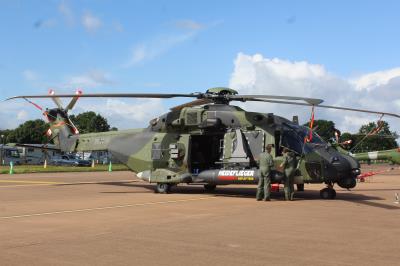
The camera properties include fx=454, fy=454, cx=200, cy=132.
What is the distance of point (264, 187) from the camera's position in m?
14.4

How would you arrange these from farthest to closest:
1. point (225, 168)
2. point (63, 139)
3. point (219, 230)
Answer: point (63, 139)
point (225, 168)
point (219, 230)

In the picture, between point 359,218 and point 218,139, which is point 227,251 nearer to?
point 359,218

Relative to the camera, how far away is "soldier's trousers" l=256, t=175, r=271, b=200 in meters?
14.3

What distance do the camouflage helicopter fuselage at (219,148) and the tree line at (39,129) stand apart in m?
94.4

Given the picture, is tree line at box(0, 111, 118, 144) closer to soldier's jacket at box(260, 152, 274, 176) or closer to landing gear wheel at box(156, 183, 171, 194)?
landing gear wheel at box(156, 183, 171, 194)

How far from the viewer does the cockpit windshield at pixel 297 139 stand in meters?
15.0

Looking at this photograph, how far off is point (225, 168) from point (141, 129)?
4780 millimetres

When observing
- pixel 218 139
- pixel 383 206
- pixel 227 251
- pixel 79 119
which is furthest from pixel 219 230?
pixel 79 119

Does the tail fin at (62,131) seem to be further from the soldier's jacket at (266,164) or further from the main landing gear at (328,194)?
the main landing gear at (328,194)

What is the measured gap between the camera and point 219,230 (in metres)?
8.37

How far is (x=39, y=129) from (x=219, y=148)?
351ft

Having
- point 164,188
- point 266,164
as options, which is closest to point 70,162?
point 164,188

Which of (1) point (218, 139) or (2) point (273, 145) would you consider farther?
(1) point (218, 139)

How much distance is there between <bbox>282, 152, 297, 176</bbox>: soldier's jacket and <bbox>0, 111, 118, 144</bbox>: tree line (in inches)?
3931
